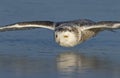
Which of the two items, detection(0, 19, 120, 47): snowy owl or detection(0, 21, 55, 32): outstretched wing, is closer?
detection(0, 19, 120, 47): snowy owl

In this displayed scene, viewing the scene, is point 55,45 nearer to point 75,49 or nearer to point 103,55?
point 75,49

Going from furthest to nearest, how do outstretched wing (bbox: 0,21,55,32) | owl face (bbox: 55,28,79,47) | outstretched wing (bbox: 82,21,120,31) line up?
1. outstretched wing (bbox: 0,21,55,32)
2. outstretched wing (bbox: 82,21,120,31)
3. owl face (bbox: 55,28,79,47)

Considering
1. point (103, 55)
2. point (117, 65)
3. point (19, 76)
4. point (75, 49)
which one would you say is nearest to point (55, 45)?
point (75, 49)

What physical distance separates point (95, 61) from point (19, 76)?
7.59 feet

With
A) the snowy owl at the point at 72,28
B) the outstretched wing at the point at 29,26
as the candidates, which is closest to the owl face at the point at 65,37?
the snowy owl at the point at 72,28

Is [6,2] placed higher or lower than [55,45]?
higher

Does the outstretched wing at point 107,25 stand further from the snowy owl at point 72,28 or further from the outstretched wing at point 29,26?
the outstretched wing at point 29,26

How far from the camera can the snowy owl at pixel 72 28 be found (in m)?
15.5

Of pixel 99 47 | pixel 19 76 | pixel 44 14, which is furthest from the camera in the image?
pixel 44 14

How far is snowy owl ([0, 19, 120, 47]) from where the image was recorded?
1548cm

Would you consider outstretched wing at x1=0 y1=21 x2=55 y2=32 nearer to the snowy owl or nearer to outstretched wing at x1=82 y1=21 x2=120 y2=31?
the snowy owl

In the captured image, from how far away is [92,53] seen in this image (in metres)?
15.2

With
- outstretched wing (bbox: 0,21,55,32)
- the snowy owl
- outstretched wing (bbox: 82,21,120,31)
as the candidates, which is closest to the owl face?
the snowy owl

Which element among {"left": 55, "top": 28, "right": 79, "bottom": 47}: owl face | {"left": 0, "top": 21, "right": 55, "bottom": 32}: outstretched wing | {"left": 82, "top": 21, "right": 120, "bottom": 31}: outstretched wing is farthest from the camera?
{"left": 0, "top": 21, "right": 55, "bottom": 32}: outstretched wing
